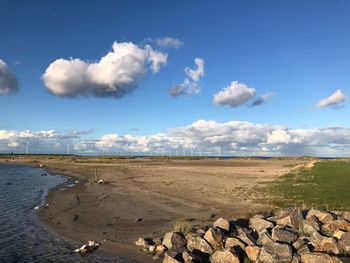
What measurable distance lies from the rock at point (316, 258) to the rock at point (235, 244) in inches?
114

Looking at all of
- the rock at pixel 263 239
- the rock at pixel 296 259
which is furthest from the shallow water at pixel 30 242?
the rock at pixel 296 259

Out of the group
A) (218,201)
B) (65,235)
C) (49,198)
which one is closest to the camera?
(65,235)

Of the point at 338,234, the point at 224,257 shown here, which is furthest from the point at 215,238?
the point at 338,234

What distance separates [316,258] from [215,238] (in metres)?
4.85

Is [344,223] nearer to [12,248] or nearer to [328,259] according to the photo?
[328,259]

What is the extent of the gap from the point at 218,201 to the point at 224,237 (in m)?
18.4

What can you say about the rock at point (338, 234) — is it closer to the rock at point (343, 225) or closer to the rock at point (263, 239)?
the rock at point (343, 225)

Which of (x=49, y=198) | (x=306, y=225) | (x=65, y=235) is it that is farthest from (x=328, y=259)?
(x=49, y=198)

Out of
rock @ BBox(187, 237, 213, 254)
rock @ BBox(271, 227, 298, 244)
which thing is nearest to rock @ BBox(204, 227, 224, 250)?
rock @ BBox(187, 237, 213, 254)

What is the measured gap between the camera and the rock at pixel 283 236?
17.9 metres

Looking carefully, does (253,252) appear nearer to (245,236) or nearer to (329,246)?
(245,236)

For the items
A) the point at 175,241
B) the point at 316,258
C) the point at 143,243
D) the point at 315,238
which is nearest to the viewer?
the point at 316,258

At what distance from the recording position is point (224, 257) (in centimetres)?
1708

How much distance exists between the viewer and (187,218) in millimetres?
29031
